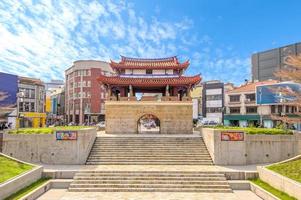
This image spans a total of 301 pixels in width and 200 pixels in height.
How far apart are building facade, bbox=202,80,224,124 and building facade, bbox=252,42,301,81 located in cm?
1935

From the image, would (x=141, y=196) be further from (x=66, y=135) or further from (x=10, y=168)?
(x=66, y=135)

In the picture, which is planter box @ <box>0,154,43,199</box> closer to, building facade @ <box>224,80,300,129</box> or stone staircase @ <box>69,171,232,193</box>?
stone staircase @ <box>69,171,232,193</box>

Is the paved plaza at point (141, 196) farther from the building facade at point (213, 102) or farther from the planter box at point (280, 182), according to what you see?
the building facade at point (213, 102)

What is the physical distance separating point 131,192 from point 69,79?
64.2m

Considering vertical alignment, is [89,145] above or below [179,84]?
below

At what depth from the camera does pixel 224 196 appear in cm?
1435

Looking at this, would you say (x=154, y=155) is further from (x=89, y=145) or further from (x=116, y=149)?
(x=89, y=145)

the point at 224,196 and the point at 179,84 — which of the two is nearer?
the point at 224,196

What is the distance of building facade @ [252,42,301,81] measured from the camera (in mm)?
67637

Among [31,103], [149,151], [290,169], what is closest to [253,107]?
[149,151]

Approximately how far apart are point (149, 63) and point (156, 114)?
777 cm

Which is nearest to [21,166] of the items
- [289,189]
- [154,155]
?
A: [154,155]

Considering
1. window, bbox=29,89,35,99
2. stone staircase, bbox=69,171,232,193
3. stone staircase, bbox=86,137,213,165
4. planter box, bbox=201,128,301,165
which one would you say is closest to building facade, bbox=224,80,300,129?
planter box, bbox=201,128,301,165

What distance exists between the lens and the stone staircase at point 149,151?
797 inches
